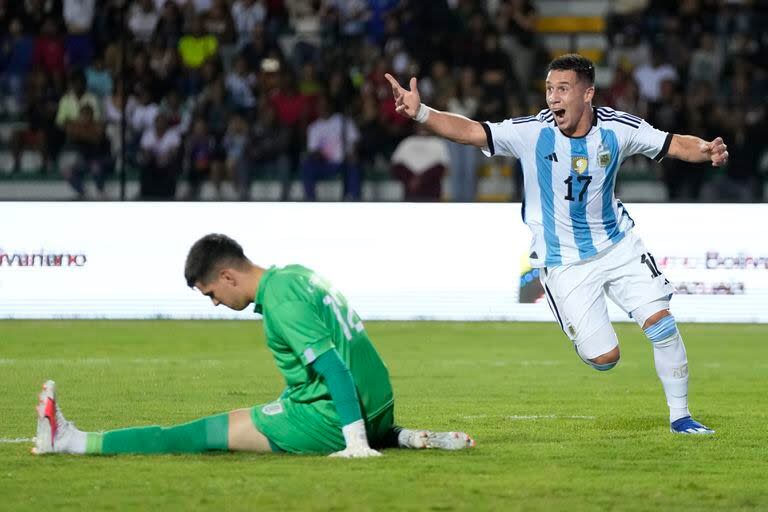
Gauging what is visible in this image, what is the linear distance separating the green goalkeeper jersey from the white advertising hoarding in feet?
27.2

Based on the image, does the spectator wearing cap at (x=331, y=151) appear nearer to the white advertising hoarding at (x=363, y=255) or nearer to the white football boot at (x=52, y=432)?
the white advertising hoarding at (x=363, y=255)

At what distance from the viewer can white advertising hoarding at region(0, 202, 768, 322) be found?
49.5 feet

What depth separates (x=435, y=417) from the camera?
913cm

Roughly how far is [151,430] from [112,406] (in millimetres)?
2305

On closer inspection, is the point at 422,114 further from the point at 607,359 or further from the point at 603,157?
the point at 607,359

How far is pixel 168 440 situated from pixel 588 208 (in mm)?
2899

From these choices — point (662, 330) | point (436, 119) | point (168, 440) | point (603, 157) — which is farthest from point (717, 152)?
point (168, 440)

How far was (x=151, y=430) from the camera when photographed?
7.27 meters

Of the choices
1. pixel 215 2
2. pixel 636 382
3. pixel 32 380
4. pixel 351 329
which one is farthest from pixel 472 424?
pixel 215 2

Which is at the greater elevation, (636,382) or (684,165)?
(684,165)

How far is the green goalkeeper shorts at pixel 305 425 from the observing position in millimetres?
6910

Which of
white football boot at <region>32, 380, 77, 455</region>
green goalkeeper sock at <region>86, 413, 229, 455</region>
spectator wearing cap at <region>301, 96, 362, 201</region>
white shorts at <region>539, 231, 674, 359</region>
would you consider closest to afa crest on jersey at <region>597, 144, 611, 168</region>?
white shorts at <region>539, 231, 674, 359</region>

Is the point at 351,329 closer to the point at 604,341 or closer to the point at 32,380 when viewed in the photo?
the point at 604,341

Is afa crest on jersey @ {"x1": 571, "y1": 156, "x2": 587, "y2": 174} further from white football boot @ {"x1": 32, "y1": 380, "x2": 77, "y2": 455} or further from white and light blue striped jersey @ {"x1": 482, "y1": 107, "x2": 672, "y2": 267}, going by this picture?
white football boot @ {"x1": 32, "y1": 380, "x2": 77, "y2": 455}
